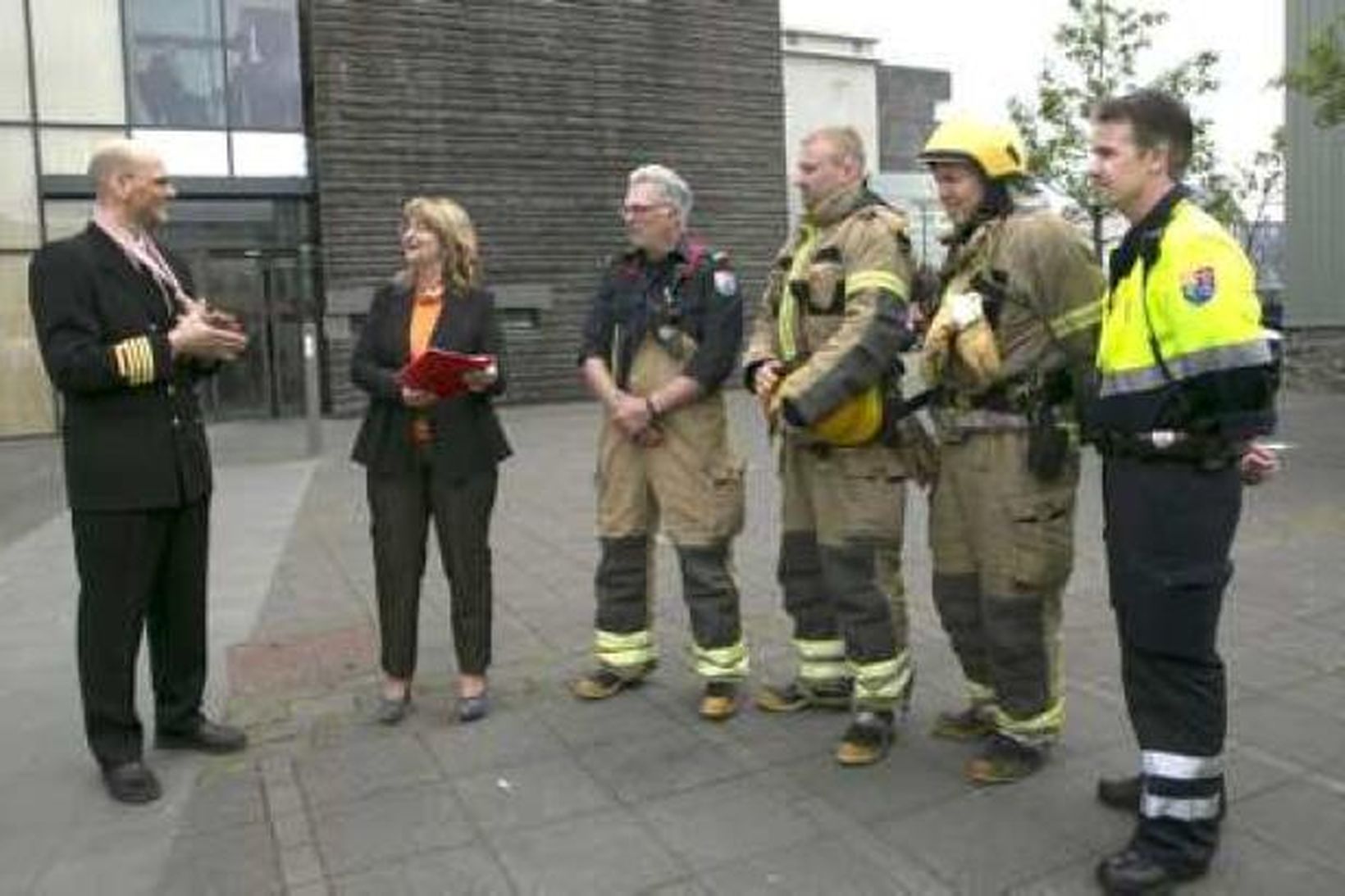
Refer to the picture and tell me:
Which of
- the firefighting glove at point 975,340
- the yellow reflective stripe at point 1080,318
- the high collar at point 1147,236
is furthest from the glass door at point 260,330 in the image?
the high collar at point 1147,236

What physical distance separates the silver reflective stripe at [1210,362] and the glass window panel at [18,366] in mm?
18728

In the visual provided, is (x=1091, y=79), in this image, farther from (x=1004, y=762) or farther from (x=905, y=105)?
(x=905, y=105)

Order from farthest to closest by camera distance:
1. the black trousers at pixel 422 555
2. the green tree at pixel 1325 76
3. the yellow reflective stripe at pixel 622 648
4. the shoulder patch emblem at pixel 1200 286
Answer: the green tree at pixel 1325 76
the yellow reflective stripe at pixel 622 648
the black trousers at pixel 422 555
the shoulder patch emblem at pixel 1200 286

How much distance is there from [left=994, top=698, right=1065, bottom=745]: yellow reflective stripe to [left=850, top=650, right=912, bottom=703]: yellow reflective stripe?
1.21ft

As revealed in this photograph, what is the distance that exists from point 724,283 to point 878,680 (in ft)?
5.11

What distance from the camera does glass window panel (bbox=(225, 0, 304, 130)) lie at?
811 inches

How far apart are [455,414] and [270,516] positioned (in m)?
6.39

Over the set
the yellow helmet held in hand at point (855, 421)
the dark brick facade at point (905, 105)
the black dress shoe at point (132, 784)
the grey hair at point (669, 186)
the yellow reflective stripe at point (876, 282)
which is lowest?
the black dress shoe at point (132, 784)

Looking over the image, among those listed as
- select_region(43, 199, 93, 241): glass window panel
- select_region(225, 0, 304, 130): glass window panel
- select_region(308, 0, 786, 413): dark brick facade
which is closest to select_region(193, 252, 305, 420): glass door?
select_region(308, 0, 786, 413): dark brick facade

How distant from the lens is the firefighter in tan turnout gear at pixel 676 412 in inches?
205

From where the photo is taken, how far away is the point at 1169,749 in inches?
142

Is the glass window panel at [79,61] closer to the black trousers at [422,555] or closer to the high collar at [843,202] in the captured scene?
the black trousers at [422,555]

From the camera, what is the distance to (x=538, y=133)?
73.7 feet

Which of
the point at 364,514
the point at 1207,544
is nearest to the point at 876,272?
the point at 1207,544
